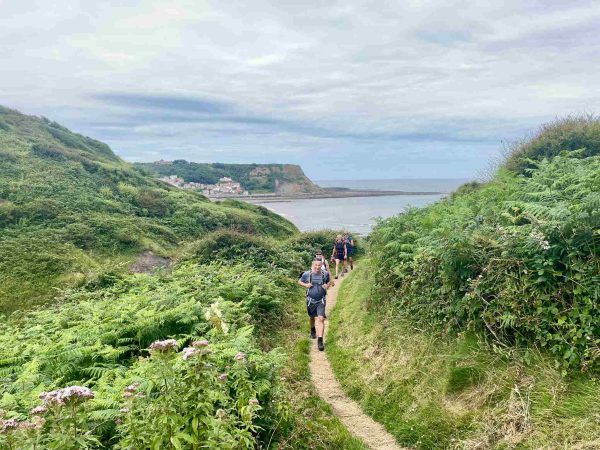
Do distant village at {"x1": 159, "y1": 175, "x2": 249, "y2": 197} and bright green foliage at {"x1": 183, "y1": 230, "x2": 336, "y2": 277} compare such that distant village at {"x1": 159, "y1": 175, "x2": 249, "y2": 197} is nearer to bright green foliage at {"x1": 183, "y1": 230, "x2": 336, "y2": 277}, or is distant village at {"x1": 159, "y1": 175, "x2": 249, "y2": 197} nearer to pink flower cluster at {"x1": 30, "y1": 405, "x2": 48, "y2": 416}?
bright green foliage at {"x1": 183, "y1": 230, "x2": 336, "y2": 277}

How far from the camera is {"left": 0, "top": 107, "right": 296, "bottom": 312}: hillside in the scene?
21861 mm

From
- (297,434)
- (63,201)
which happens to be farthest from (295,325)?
(63,201)

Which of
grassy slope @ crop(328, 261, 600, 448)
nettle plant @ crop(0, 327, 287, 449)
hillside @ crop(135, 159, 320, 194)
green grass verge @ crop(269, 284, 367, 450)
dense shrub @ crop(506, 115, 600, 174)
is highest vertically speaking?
hillside @ crop(135, 159, 320, 194)

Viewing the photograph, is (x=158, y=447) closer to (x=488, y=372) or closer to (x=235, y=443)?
(x=235, y=443)

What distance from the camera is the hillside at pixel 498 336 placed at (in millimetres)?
6066

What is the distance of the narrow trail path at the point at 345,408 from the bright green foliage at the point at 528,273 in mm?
2284

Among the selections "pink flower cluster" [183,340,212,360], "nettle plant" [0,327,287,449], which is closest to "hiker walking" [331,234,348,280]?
"nettle plant" [0,327,287,449]

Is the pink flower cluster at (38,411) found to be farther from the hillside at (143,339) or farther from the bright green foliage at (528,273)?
the bright green foliage at (528,273)

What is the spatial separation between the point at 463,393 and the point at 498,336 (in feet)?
3.62

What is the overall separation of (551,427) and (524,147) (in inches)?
764

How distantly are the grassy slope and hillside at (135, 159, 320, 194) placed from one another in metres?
134

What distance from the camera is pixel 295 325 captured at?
1358cm

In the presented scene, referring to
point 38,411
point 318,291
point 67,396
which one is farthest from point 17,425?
point 318,291

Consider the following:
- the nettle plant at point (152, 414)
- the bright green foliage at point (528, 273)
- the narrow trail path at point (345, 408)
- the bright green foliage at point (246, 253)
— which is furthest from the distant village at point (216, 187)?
the nettle plant at point (152, 414)
